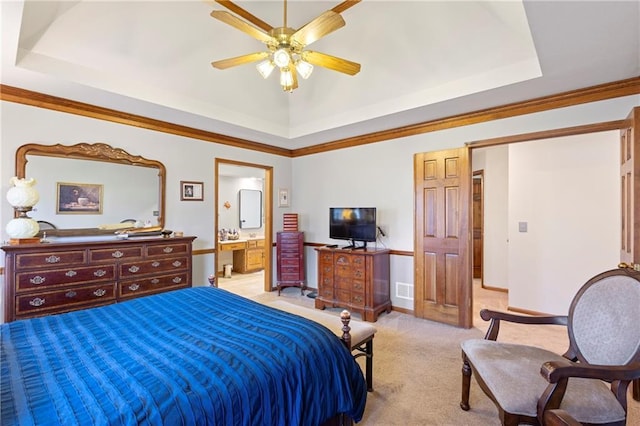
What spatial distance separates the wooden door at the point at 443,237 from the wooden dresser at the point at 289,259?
75.6 inches

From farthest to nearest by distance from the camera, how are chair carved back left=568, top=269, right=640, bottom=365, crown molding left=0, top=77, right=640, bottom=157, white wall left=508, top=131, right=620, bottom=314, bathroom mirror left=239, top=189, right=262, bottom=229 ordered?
1. bathroom mirror left=239, top=189, right=262, bottom=229
2. white wall left=508, top=131, right=620, bottom=314
3. crown molding left=0, top=77, right=640, bottom=157
4. chair carved back left=568, top=269, right=640, bottom=365

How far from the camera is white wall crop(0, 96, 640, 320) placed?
2.89 m

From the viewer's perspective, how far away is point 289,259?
→ 196 inches

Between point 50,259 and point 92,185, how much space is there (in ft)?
3.28

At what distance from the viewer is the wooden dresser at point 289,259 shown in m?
4.95

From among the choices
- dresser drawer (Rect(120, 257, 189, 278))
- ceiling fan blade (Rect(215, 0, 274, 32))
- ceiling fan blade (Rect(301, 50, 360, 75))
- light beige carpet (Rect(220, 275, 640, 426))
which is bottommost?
light beige carpet (Rect(220, 275, 640, 426))

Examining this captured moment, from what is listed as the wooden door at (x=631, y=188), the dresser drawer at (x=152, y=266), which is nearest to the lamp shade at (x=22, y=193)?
the dresser drawer at (x=152, y=266)

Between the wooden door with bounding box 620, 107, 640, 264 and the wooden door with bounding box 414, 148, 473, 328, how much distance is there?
1.28 m

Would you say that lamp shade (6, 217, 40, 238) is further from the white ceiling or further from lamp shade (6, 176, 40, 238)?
the white ceiling

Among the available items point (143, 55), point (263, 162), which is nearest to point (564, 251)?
point (263, 162)

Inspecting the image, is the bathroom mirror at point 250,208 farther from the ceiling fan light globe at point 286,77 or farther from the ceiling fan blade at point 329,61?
the ceiling fan blade at point 329,61

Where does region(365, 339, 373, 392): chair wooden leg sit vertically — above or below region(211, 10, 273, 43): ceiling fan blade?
below

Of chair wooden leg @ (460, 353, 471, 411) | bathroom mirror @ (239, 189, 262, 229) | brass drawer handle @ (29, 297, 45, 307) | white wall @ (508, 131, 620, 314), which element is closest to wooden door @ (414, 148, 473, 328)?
white wall @ (508, 131, 620, 314)

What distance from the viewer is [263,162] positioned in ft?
16.6
